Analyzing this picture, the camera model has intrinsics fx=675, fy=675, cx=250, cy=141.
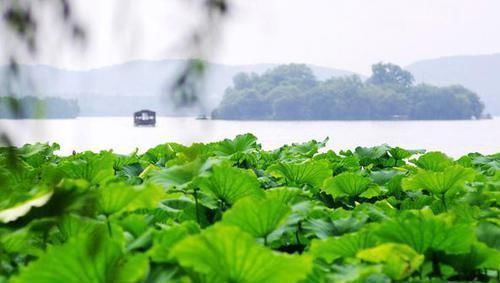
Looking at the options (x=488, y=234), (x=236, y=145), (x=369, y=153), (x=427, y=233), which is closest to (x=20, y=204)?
(x=427, y=233)

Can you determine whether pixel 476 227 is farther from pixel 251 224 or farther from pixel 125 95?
pixel 125 95

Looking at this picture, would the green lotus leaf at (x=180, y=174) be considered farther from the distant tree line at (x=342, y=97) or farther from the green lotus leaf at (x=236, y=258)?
the green lotus leaf at (x=236, y=258)

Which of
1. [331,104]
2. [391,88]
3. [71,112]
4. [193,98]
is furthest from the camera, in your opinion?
[391,88]

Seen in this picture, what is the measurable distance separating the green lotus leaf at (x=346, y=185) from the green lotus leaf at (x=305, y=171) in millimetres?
66

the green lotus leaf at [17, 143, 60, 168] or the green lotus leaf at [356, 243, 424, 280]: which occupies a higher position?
the green lotus leaf at [356, 243, 424, 280]

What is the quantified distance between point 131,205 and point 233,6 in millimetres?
403

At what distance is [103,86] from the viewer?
0.72 metres

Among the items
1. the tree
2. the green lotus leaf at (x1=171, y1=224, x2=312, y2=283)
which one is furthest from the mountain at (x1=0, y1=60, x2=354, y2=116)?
the tree

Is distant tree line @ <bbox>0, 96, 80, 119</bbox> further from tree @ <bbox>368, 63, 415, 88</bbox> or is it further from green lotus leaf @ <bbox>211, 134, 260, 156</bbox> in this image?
tree @ <bbox>368, 63, 415, 88</bbox>

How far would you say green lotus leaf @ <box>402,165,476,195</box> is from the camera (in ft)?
4.36

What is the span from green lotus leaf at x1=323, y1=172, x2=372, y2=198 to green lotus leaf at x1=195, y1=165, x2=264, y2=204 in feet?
1.01

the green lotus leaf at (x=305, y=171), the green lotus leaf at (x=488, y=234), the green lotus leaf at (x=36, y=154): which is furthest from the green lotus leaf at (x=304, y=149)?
the green lotus leaf at (x=488, y=234)

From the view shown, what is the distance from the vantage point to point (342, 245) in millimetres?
881

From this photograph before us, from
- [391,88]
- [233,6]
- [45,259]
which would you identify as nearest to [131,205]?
[45,259]
